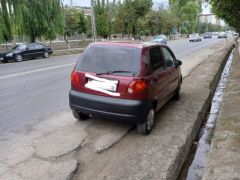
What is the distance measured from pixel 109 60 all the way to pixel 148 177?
2326 mm

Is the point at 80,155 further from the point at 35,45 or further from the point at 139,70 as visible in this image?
the point at 35,45

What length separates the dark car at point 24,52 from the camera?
22828mm

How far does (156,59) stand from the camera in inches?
236

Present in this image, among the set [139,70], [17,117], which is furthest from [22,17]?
[139,70]

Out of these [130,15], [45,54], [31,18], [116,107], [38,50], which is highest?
[130,15]

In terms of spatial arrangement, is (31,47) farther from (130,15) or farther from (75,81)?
(130,15)

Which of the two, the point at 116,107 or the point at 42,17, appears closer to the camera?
the point at 116,107

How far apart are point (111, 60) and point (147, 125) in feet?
4.45

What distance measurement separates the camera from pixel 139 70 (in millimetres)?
5191

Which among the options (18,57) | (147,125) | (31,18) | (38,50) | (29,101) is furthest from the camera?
(31,18)

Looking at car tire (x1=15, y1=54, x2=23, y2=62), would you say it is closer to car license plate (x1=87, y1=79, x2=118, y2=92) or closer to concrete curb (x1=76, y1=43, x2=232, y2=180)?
concrete curb (x1=76, y1=43, x2=232, y2=180)

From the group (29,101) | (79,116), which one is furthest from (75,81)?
(29,101)

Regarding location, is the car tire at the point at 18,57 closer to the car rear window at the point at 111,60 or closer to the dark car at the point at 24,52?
the dark car at the point at 24,52

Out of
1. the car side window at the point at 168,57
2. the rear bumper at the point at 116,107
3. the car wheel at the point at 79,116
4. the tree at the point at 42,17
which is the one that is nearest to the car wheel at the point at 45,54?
the tree at the point at 42,17
